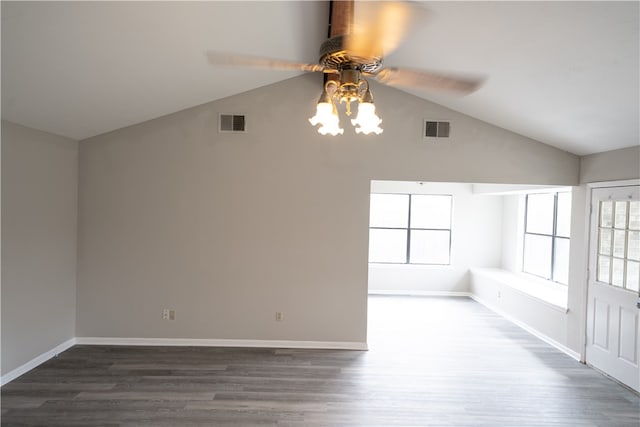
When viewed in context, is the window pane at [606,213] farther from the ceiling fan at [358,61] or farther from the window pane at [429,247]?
the window pane at [429,247]

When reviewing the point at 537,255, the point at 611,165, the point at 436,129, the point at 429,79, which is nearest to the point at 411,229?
the point at 537,255

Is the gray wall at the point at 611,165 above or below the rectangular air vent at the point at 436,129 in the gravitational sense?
below

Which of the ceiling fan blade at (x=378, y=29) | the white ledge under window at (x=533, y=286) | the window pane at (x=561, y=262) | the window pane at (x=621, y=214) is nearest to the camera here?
the ceiling fan blade at (x=378, y=29)

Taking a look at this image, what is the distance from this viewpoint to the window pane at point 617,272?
4039 millimetres

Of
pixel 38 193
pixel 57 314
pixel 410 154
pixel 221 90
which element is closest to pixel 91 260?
pixel 57 314

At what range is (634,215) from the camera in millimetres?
3900

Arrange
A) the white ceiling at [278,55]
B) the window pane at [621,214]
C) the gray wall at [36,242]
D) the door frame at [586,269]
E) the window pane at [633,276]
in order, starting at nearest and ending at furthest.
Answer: the white ceiling at [278,55] → the gray wall at [36,242] → the window pane at [633,276] → the window pane at [621,214] → the door frame at [586,269]

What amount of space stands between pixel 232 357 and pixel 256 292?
0.80 meters

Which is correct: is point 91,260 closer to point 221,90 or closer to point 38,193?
point 38,193

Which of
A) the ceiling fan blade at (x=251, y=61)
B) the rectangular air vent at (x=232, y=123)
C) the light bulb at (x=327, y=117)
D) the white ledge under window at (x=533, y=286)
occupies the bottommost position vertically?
the white ledge under window at (x=533, y=286)

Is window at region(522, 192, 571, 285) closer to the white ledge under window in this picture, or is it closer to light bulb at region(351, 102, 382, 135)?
the white ledge under window

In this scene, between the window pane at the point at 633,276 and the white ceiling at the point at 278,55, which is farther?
the window pane at the point at 633,276

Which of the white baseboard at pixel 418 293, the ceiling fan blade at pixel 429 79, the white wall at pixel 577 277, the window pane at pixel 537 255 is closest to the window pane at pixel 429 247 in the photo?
the white baseboard at pixel 418 293

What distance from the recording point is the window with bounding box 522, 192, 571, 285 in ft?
20.0
